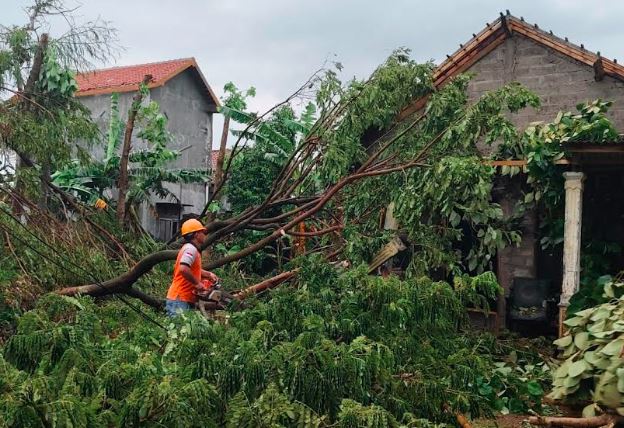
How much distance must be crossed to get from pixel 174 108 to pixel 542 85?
41.3ft

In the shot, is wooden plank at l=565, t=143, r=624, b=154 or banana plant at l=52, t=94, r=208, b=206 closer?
wooden plank at l=565, t=143, r=624, b=154

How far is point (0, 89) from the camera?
7500mm

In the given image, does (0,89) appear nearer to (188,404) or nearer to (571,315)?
(188,404)

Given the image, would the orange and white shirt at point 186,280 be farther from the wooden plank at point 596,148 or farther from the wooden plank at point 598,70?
the wooden plank at point 598,70

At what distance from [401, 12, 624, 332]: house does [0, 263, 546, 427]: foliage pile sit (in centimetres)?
388

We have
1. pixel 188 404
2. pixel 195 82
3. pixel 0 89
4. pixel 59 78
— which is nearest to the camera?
pixel 188 404

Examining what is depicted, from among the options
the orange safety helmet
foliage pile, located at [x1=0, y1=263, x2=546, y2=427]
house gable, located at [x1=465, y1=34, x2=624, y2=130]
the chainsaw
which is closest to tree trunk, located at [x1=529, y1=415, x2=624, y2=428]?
foliage pile, located at [x1=0, y1=263, x2=546, y2=427]

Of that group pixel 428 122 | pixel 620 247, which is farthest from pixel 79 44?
pixel 620 247

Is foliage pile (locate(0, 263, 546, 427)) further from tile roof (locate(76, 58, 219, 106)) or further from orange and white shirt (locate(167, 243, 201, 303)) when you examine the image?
tile roof (locate(76, 58, 219, 106))

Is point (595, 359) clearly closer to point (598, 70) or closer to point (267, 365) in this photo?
point (267, 365)

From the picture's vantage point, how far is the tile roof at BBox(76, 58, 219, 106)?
1783cm

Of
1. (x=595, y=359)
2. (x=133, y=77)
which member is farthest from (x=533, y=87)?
(x=133, y=77)

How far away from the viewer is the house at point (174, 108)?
59.0 ft

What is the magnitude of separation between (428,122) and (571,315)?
8.37 ft
